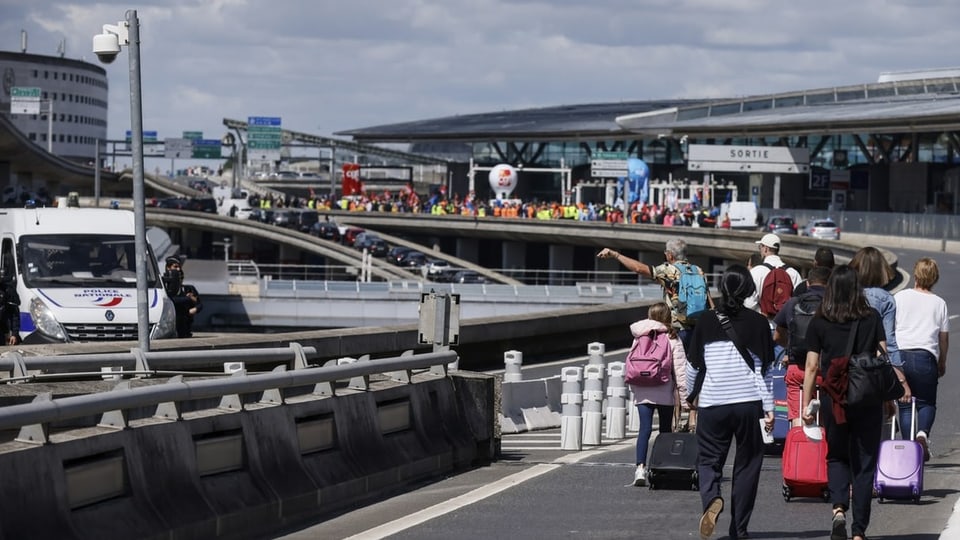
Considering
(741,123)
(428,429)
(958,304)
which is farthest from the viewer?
(741,123)

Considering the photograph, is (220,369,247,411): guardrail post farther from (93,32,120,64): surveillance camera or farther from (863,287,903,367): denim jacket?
(93,32,120,64): surveillance camera

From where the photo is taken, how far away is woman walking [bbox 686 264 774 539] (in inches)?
387

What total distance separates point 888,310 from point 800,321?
65 cm

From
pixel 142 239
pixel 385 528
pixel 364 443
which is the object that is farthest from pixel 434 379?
pixel 142 239

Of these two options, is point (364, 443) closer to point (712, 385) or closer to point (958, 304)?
point (712, 385)

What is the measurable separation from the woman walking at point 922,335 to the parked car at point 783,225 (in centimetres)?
6873

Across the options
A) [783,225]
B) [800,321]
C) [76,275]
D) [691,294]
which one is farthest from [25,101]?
[800,321]

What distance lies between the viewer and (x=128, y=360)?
13172mm

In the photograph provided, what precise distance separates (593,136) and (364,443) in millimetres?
118654

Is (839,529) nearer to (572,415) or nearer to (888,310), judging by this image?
(888,310)

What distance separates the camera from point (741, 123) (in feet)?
347

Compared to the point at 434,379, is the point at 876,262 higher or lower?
higher

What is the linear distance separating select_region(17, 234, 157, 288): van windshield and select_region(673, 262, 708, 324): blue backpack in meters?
12.1

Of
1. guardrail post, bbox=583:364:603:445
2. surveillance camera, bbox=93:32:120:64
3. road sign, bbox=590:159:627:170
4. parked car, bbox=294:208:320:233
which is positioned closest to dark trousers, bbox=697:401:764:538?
guardrail post, bbox=583:364:603:445
